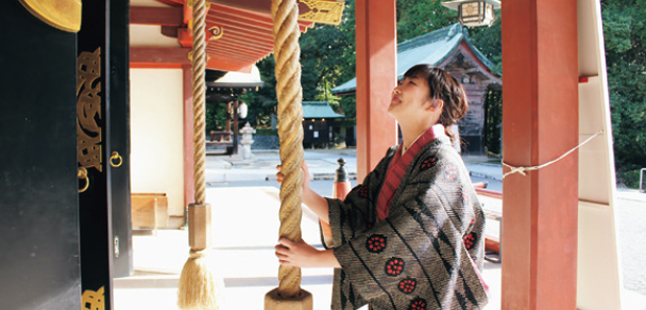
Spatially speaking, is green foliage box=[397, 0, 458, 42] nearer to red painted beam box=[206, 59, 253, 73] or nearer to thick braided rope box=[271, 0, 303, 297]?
red painted beam box=[206, 59, 253, 73]

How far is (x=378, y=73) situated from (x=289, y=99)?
119 inches

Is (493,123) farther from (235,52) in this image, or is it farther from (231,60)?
(235,52)

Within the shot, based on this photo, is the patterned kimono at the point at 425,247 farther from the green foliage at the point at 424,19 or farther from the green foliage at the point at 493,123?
the green foliage at the point at 424,19

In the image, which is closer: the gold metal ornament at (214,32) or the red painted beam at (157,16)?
the gold metal ornament at (214,32)

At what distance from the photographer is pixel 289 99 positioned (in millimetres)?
894

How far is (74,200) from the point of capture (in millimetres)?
992

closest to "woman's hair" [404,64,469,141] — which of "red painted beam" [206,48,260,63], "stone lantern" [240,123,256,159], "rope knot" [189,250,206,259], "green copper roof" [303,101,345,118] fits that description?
"rope knot" [189,250,206,259]

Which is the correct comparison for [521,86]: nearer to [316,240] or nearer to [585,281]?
[585,281]

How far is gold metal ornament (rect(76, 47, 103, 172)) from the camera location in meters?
1.74

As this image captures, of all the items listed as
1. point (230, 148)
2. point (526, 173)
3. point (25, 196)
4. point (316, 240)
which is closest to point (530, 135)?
point (526, 173)

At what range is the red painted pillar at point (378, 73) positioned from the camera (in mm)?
3805

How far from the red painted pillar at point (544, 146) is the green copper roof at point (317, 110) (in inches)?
972

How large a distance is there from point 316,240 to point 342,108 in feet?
85.6

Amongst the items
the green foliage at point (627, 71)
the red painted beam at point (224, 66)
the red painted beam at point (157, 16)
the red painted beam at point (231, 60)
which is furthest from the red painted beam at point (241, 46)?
the green foliage at point (627, 71)
